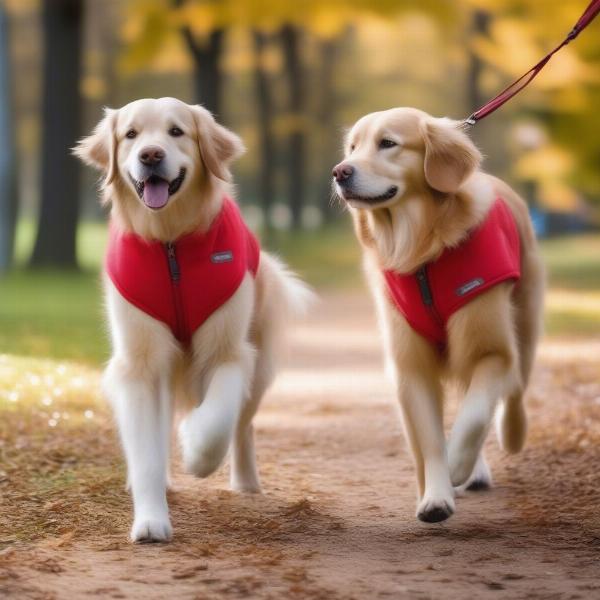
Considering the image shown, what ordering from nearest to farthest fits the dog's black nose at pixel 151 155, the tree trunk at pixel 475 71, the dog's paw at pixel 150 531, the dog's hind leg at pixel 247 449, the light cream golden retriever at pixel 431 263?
1. the dog's paw at pixel 150 531
2. the dog's black nose at pixel 151 155
3. the light cream golden retriever at pixel 431 263
4. the dog's hind leg at pixel 247 449
5. the tree trunk at pixel 475 71

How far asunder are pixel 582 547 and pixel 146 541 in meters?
1.69

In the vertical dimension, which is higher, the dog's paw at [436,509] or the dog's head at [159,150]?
the dog's head at [159,150]

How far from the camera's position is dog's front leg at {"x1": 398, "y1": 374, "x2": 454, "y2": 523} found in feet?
17.3

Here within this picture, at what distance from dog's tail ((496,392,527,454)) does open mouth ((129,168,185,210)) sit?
2.01 meters

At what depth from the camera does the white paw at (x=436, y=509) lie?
5227mm

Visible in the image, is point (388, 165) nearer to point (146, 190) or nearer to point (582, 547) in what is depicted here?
point (146, 190)

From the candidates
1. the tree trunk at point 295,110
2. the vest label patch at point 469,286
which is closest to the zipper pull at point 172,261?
the vest label patch at point 469,286

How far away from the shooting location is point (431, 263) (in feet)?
18.2

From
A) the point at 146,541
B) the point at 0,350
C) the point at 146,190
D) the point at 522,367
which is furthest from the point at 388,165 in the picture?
the point at 0,350

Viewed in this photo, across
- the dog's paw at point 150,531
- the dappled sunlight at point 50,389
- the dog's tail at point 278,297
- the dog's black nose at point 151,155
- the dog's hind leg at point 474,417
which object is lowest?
the dog's paw at point 150,531

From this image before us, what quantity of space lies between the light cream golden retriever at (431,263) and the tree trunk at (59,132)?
1404 centimetres

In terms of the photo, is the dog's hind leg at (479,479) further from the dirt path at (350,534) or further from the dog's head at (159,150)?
the dog's head at (159,150)

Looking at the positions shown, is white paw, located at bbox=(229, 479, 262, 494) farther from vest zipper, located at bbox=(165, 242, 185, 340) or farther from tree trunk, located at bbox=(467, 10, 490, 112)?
tree trunk, located at bbox=(467, 10, 490, 112)

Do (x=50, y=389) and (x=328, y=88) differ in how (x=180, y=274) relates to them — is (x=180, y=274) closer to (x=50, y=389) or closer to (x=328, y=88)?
(x=50, y=389)
